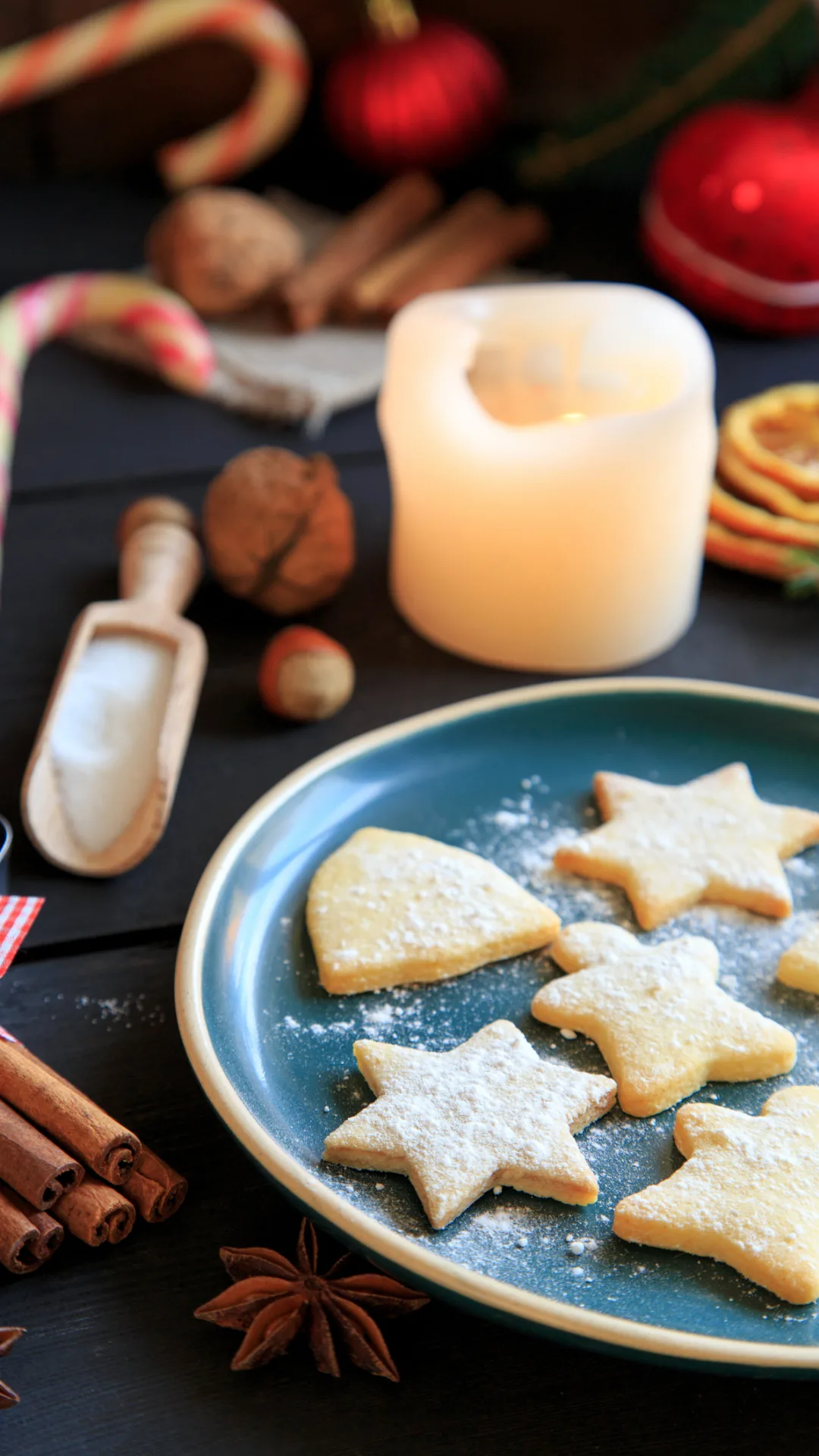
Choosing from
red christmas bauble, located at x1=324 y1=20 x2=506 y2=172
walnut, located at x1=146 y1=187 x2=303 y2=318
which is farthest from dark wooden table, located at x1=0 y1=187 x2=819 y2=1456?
red christmas bauble, located at x1=324 y1=20 x2=506 y2=172

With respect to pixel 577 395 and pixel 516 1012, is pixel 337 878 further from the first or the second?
pixel 577 395

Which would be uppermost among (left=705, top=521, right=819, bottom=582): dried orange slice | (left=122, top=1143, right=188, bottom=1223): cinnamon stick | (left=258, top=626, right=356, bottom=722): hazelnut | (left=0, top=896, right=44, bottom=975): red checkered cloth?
(left=0, top=896, right=44, bottom=975): red checkered cloth

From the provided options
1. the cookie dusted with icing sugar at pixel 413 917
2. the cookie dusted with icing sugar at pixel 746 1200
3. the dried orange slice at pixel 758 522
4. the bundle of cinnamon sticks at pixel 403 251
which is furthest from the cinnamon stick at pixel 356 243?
the cookie dusted with icing sugar at pixel 746 1200

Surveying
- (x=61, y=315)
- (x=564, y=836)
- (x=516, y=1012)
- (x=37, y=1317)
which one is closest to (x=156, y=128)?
(x=61, y=315)

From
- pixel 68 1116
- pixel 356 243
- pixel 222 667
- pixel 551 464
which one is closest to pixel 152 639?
pixel 222 667

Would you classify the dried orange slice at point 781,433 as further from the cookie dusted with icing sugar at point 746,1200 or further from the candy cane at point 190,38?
the candy cane at point 190,38

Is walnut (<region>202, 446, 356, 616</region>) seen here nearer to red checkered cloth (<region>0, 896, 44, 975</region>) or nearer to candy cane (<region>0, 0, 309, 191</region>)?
red checkered cloth (<region>0, 896, 44, 975</region>)
